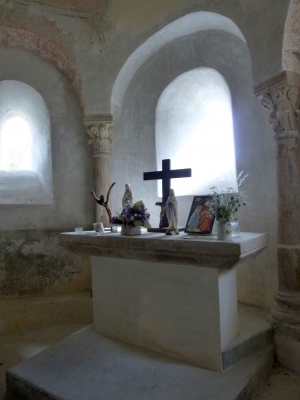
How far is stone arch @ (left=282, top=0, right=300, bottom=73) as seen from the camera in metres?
3.22

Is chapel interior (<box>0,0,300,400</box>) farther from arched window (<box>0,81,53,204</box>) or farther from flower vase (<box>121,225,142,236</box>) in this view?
flower vase (<box>121,225,142,236</box>)

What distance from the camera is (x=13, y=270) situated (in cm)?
509

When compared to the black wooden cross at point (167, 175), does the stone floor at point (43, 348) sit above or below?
below

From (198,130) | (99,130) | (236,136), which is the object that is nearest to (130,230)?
(236,136)

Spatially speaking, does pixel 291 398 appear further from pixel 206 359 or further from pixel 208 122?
pixel 208 122

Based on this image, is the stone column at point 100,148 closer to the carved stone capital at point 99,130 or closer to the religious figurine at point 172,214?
the carved stone capital at point 99,130

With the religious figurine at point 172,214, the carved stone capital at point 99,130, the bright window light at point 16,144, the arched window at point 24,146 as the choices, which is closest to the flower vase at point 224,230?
the religious figurine at point 172,214

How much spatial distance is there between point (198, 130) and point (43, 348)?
3.90m

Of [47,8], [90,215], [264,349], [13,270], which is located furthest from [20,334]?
[47,8]

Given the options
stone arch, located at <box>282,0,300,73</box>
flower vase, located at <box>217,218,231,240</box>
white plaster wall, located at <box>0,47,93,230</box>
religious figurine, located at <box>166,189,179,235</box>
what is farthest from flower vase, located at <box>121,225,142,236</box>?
stone arch, located at <box>282,0,300,73</box>

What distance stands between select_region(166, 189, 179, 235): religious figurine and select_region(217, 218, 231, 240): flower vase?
614mm

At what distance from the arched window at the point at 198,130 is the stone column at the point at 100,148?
0.83 m

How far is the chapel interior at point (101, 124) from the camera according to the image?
14.4 feet

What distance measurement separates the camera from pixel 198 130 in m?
5.06
